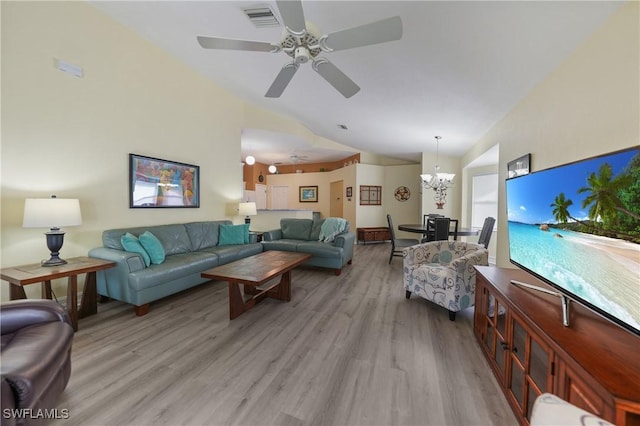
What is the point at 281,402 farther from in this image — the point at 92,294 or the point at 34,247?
the point at 34,247

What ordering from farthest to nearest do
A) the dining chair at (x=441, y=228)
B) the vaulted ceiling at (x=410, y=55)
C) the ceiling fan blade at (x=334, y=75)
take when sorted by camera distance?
the dining chair at (x=441, y=228)
the ceiling fan blade at (x=334, y=75)
the vaulted ceiling at (x=410, y=55)

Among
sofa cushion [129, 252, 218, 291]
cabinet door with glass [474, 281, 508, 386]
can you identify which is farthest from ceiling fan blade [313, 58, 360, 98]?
sofa cushion [129, 252, 218, 291]

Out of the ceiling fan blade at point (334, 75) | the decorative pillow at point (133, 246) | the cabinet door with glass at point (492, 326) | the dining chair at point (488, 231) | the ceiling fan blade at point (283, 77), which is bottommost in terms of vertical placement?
the cabinet door with glass at point (492, 326)

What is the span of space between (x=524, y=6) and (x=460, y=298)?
2408 mm

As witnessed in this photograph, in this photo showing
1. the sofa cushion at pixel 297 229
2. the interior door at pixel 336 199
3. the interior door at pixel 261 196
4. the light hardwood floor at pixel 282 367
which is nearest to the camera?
the light hardwood floor at pixel 282 367

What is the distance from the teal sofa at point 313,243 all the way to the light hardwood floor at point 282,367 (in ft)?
4.04

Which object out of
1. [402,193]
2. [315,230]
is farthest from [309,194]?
[315,230]

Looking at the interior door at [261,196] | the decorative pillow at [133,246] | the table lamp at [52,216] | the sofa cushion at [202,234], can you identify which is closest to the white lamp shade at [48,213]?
the table lamp at [52,216]

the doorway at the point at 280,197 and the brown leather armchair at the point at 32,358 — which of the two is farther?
the doorway at the point at 280,197

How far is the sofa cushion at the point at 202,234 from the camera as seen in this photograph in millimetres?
3895

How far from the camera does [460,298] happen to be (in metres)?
2.49

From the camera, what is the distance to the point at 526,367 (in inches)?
50.1

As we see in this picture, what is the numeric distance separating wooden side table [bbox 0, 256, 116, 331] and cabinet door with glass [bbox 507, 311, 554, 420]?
3432mm

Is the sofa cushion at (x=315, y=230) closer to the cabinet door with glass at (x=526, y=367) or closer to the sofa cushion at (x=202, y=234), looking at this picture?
the sofa cushion at (x=202, y=234)
